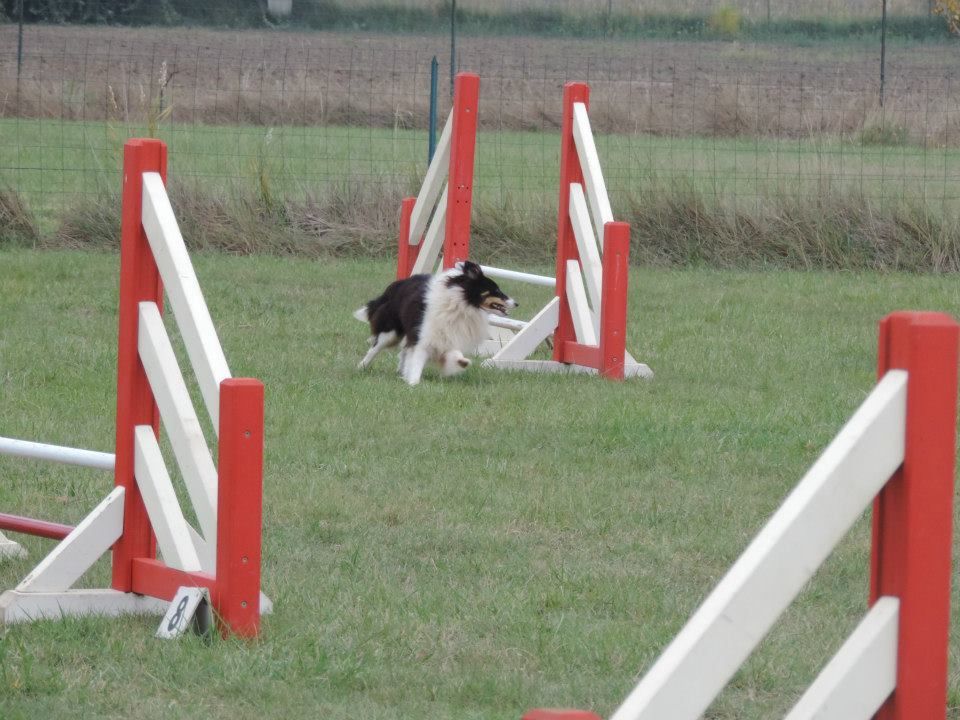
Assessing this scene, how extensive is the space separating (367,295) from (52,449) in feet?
19.6

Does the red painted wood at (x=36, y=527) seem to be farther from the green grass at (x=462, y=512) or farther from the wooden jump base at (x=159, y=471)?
the green grass at (x=462, y=512)

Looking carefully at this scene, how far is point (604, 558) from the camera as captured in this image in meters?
4.36

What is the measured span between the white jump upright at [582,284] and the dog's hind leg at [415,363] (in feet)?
1.95

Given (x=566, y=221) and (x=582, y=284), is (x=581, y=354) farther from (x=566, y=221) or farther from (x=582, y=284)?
(x=566, y=221)

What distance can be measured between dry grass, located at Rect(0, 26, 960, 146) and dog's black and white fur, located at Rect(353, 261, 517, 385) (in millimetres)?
7697

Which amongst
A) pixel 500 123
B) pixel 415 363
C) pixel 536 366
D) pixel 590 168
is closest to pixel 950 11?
pixel 500 123

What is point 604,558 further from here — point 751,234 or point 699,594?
point 751,234

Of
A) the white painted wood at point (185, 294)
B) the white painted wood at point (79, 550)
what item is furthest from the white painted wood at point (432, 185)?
the white painted wood at point (79, 550)

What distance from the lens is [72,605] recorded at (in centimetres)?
368

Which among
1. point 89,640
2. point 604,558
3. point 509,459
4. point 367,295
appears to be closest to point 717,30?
point 367,295

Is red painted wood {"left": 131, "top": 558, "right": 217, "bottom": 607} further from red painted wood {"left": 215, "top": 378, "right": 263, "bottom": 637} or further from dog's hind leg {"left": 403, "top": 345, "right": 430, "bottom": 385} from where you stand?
dog's hind leg {"left": 403, "top": 345, "right": 430, "bottom": 385}

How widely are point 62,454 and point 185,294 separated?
2.39 ft

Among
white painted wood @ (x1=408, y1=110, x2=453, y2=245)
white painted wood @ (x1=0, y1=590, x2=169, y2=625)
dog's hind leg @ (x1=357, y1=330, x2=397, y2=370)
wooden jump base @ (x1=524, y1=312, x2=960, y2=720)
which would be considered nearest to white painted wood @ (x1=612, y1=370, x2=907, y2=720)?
wooden jump base @ (x1=524, y1=312, x2=960, y2=720)

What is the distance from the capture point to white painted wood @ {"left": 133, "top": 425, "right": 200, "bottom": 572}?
11.7 feet
